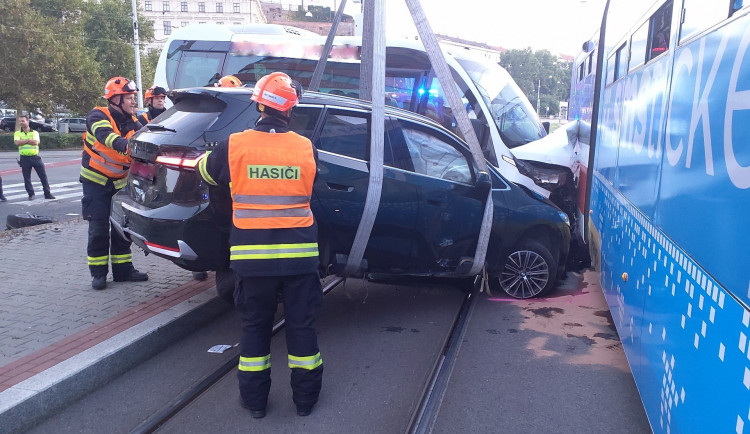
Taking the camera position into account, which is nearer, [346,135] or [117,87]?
[346,135]

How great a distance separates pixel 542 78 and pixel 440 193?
44.8 meters

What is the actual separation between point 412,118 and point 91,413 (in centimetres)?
347

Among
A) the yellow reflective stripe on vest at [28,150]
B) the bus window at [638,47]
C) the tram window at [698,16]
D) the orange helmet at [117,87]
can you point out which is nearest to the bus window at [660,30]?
the bus window at [638,47]

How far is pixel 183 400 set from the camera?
12.2 feet

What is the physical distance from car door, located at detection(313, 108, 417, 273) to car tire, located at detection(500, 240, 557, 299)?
127cm

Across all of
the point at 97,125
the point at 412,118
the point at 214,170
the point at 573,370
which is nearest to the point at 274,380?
the point at 214,170

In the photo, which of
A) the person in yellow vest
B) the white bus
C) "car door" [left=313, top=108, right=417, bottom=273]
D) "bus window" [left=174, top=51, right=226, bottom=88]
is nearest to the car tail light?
"car door" [left=313, top=108, right=417, bottom=273]

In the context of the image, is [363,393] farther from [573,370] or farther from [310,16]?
[310,16]

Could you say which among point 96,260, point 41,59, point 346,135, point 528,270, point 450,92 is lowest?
point 528,270

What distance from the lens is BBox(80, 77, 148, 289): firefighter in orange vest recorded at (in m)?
5.55

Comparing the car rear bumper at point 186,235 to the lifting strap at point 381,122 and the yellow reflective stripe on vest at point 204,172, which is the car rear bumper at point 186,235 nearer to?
the yellow reflective stripe on vest at point 204,172

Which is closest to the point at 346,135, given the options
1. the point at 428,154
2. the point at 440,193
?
the point at 428,154

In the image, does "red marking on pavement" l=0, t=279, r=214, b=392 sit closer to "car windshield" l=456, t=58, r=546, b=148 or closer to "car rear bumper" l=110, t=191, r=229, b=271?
"car rear bumper" l=110, t=191, r=229, b=271

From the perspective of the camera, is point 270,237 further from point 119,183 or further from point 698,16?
point 119,183
